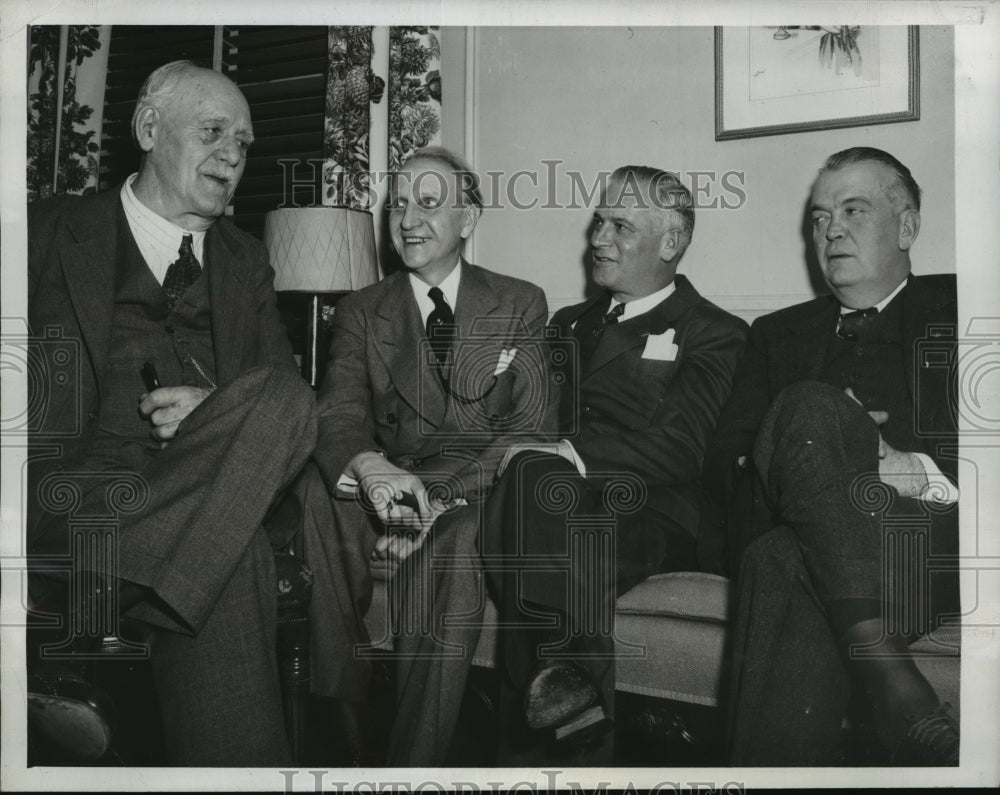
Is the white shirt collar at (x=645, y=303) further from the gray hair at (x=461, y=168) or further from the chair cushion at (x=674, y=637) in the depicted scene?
the chair cushion at (x=674, y=637)

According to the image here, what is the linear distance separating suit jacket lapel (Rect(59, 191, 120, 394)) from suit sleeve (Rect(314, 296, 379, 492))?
1.79ft

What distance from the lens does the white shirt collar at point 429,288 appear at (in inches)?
98.3

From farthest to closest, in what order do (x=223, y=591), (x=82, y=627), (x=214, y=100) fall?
(x=214, y=100) < (x=82, y=627) < (x=223, y=591)

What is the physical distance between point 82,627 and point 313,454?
→ 26.7 inches

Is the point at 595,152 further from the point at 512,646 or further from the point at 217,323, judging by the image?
the point at 512,646

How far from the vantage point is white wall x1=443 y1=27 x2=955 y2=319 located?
2.40 m

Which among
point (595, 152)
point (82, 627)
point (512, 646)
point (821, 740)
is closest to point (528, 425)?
point (512, 646)

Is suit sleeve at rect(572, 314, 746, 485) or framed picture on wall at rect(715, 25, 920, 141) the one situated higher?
framed picture on wall at rect(715, 25, 920, 141)

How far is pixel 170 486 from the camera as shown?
213 centimetres

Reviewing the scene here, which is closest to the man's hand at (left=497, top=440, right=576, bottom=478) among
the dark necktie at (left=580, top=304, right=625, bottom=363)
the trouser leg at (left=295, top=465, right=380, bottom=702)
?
the dark necktie at (left=580, top=304, right=625, bottom=363)

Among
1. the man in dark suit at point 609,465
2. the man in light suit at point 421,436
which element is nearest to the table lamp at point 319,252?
the man in light suit at point 421,436

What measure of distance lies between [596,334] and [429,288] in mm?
460

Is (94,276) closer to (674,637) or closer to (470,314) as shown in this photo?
(470,314)

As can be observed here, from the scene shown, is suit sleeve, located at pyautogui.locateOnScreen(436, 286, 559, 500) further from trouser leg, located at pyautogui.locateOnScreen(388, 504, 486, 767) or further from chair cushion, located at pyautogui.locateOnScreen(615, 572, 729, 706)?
chair cushion, located at pyautogui.locateOnScreen(615, 572, 729, 706)
